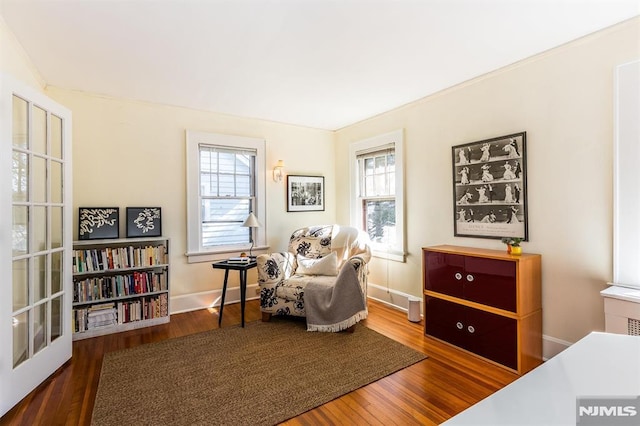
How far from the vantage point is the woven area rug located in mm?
1903

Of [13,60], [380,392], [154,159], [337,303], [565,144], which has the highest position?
[13,60]

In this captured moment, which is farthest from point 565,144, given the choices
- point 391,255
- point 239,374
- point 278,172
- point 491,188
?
point 278,172

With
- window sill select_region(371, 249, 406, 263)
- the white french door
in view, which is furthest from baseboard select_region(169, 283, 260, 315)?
window sill select_region(371, 249, 406, 263)

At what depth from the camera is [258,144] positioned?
4258mm

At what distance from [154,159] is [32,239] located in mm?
1613

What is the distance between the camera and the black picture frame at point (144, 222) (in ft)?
11.1

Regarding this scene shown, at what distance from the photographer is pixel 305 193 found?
4.65 m

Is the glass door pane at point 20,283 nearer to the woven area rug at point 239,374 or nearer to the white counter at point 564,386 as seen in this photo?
the woven area rug at point 239,374

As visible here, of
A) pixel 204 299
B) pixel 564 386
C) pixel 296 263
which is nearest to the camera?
pixel 564 386

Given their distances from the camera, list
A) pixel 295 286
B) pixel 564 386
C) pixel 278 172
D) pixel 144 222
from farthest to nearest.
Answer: pixel 278 172
pixel 144 222
pixel 295 286
pixel 564 386

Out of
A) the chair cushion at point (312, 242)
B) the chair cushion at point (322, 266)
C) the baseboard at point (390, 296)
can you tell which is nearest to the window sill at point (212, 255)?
the chair cushion at point (312, 242)

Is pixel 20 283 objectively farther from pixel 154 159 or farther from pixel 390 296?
pixel 390 296

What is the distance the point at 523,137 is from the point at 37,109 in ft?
12.5

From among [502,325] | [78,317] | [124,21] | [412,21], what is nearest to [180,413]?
[78,317]
